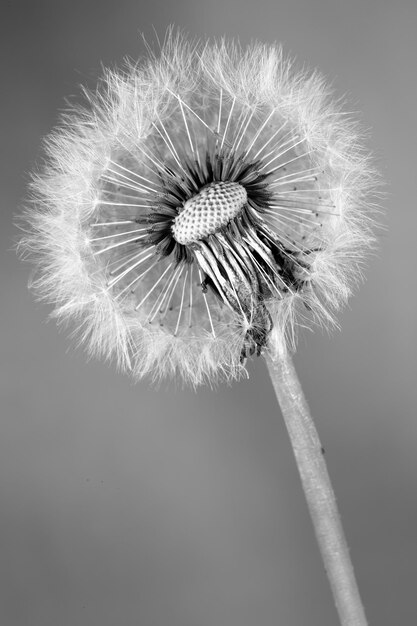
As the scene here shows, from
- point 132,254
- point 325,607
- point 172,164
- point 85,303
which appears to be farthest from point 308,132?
point 325,607

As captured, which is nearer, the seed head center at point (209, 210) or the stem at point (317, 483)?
the seed head center at point (209, 210)

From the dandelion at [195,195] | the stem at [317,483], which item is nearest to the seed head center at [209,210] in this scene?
the dandelion at [195,195]

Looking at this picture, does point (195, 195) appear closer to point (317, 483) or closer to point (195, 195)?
point (195, 195)

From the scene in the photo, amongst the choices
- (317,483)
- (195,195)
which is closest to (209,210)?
(195,195)

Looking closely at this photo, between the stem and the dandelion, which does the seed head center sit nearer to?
the dandelion

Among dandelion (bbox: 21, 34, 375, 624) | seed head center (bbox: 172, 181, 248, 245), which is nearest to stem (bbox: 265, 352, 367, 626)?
dandelion (bbox: 21, 34, 375, 624)

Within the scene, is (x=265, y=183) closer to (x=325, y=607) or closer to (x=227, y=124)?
(x=227, y=124)

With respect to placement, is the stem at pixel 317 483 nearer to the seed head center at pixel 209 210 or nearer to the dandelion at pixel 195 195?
the dandelion at pixel 195 195
